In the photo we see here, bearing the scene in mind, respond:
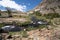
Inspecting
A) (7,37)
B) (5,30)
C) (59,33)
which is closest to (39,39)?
(59,33)

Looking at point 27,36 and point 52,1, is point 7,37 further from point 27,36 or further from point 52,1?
point 52,1

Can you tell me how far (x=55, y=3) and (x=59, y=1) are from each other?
158 centimetres

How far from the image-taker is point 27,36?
22875mm

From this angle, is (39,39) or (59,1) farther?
(59,1)

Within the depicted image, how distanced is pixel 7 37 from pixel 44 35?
4414 mm

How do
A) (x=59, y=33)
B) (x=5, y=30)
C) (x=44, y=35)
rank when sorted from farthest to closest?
(x=5, y=30), (x=44, y=35), (x=59, y=33)

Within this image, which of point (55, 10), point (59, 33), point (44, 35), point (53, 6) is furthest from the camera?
point (53, 6)

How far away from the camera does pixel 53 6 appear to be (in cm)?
5850

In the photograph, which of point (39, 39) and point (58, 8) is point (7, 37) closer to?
point (39, 39)

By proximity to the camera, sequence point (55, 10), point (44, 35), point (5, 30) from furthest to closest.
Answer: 1. point (55, 10)
2. point (5, 30)
3. point (44, 35)

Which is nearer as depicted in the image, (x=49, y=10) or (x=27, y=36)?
(x=27, y=36)

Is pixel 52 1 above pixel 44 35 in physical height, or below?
above

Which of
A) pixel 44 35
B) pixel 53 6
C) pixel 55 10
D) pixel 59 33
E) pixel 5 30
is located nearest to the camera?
pixel 59 33

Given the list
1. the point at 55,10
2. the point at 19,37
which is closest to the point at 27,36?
the point at 19,37
